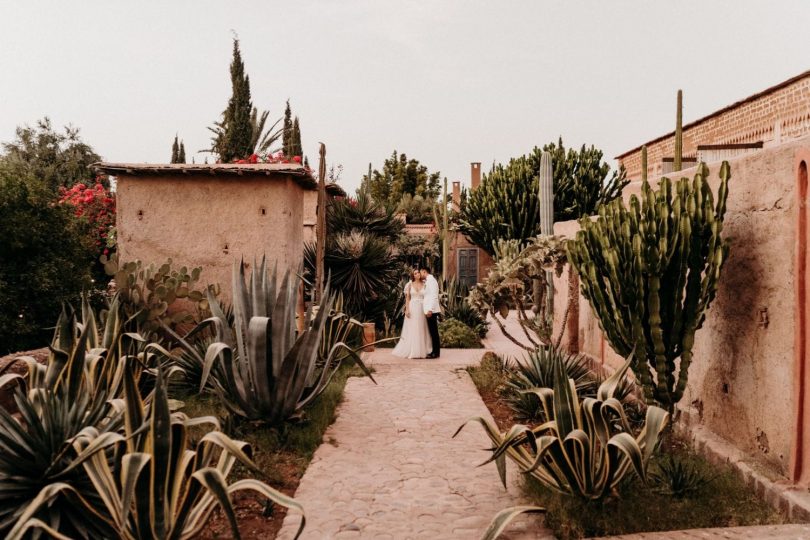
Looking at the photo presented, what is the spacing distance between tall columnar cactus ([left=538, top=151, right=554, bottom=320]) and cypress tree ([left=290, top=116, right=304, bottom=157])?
19133 mm

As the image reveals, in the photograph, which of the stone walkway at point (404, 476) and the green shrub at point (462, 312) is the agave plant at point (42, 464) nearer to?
the stone walkway at point (404, 476)

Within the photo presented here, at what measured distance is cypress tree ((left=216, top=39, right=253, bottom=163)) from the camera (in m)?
24.8

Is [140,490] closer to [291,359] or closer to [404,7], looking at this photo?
[291,359]

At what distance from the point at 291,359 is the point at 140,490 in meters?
2.36

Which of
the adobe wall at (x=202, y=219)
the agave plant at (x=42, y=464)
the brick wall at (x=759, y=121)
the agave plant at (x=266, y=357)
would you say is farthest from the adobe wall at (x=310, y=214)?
the agave plant at (x=42, y=464)

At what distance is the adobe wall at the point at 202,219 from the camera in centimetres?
952

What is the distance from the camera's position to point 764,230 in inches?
178

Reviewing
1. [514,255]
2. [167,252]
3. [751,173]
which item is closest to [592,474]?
[751,173]

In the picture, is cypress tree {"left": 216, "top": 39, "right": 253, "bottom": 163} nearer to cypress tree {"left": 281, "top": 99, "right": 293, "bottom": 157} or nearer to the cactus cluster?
cypress tree {"left": 281, "top": 99, "right": 293, "bottom": 157}

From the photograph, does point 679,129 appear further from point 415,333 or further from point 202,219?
point 202,219

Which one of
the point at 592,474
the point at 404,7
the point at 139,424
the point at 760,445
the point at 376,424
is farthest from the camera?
the point at 404,7

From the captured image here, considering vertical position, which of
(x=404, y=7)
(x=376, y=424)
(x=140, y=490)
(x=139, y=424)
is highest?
(x=404, y=7)

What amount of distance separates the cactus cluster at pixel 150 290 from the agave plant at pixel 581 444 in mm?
5372

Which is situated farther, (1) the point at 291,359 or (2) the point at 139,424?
(1) the point at 291,359
